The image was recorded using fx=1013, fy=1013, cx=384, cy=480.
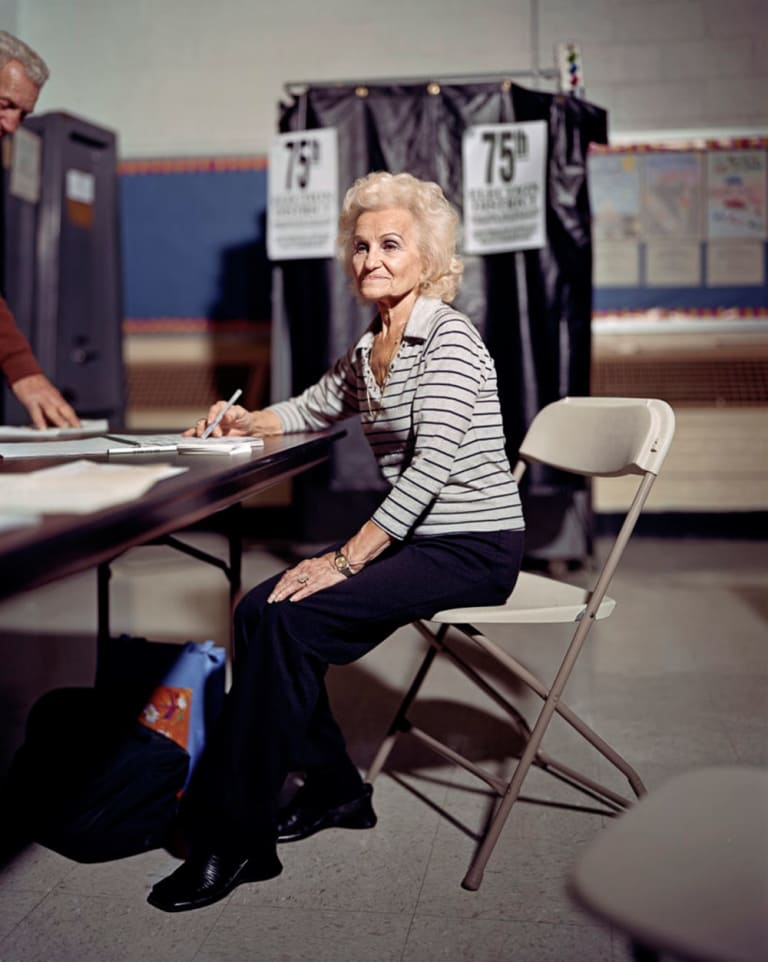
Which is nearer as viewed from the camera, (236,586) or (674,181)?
(236,586)

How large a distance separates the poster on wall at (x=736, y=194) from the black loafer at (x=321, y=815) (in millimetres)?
3512

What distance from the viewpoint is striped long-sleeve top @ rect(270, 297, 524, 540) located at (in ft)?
5.65

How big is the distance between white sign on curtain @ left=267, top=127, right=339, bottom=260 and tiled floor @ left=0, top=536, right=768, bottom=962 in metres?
1.39

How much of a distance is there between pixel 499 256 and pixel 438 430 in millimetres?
2202

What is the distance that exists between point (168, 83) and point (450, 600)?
402 centimetres

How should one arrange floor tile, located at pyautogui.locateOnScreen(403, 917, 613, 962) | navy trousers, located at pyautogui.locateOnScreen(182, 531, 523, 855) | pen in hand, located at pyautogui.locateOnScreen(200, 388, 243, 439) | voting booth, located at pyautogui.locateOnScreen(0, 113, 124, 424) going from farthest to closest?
voting booth, located at pyautogui.locateOnScreen(0, 113, 124, 424) → pen in hand, located at pyautogui.locateOnScreen(200, 388, 243, 439) → navy trousers, located at pyautogui.locateOnScreen(182, 531, 523, 855) → floor tile, located at pyautogui.locateOnScreen(403, 917, 613, 962)

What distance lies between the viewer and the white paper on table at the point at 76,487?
107 cm

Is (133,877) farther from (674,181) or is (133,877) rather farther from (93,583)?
(674,181)

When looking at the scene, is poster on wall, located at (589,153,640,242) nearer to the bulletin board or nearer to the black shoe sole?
the bulletin board

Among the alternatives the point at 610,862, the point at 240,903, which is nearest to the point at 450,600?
the point at 240,903

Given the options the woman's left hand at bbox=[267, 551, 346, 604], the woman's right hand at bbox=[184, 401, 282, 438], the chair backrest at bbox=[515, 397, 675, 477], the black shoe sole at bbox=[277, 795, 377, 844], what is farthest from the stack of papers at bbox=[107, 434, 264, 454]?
the black shoe sole at bbox=[277, 795, 377, 844]

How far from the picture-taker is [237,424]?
2.04m

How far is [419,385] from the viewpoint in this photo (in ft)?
5.87

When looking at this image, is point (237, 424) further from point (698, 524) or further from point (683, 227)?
point (698, 524)
